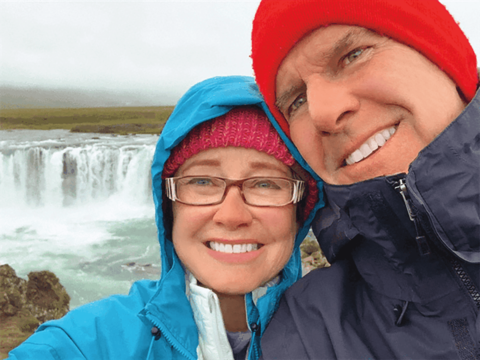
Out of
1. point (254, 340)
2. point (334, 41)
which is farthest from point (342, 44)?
point (254, 340)

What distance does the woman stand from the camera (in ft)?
6.28

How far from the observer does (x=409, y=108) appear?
150 cm

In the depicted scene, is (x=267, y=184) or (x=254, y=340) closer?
(x=254, y=340)

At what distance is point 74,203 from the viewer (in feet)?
60.0

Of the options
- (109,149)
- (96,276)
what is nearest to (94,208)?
(109,149)

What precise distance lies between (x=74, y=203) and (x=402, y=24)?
62.1ft

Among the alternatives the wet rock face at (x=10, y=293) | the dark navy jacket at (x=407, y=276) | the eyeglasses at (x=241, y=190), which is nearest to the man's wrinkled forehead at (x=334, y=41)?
the dark navy jacket at (x=407, y=276)

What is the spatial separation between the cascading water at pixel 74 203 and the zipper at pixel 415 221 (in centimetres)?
1485

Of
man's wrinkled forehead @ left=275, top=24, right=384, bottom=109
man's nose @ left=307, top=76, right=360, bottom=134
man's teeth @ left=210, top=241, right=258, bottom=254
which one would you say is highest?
man's wrinkled forehead @ left=275, top=24, right=384, bottom=109

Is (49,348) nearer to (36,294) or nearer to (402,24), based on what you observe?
(402,24)

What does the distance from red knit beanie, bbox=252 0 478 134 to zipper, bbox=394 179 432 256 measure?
0.53 meters

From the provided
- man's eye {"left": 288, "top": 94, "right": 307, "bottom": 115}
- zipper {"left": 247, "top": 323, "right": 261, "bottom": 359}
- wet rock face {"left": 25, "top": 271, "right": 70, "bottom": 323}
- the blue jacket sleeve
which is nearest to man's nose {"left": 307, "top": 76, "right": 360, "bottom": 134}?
man's eye {"left": 288, "top": 94, "right": 307, "bottom": 115}

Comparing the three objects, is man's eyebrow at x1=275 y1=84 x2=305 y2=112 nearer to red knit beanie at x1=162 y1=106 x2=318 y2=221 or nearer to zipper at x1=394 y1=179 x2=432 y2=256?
red knit beanie at x1=162 y1=106 x2=318 y2=221

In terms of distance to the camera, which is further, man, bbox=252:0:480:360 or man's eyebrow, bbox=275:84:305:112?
man's eyebrow, bbox=275:84:305:112
